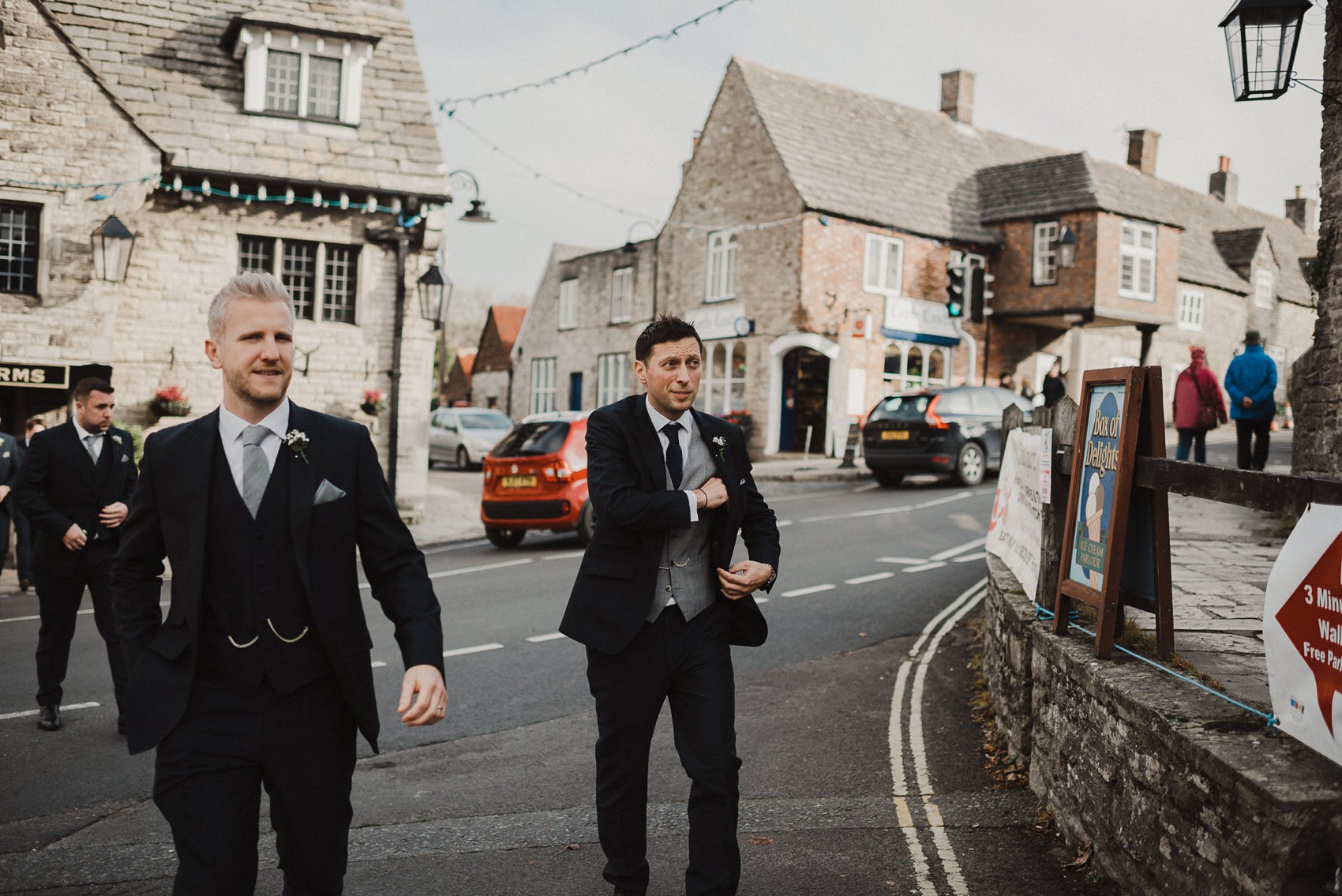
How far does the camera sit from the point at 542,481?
549 inches

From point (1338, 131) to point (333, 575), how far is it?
946cm

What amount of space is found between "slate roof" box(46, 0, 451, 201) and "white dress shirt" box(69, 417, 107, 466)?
11.6 meters

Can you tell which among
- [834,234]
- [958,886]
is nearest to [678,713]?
[958,886]

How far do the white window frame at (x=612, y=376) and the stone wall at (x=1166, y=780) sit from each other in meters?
29.4

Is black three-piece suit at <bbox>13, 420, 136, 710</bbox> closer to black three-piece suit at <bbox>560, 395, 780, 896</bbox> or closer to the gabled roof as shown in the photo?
black three-piece suit at <bbox>560, 395, 780, 896</bbox>

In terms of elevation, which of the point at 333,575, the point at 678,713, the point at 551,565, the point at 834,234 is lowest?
the point at 551,565

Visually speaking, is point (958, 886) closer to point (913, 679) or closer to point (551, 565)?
point (913, 679)

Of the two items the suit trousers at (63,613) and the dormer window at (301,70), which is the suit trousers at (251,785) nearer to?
the suit trousers at (63,613)

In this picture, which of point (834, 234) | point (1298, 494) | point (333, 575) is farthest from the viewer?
point (834, 234)

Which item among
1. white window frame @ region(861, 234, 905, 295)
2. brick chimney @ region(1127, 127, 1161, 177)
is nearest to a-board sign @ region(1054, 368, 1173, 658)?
white window frame @ region(861, 234, 905, 295)

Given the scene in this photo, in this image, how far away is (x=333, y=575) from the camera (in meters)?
2.91

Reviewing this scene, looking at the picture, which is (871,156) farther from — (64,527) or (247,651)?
(247,651)

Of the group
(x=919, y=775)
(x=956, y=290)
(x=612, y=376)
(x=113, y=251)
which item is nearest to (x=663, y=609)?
(x=919, y=775)

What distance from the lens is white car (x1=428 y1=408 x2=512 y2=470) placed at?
96.9ft
